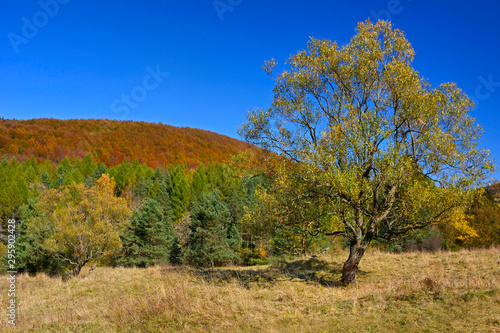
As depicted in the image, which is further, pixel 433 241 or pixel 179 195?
pixel 179 195

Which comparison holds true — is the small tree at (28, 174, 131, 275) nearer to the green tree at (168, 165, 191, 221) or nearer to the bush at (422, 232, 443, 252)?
the bush at (422, 232, 443, 252)

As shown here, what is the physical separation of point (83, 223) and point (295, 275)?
22.2m

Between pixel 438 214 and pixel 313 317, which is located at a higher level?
pixel 438 214

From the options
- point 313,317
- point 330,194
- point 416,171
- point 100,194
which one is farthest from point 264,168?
point 100,194

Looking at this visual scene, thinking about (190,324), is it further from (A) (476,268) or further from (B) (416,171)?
(A) (476,268)

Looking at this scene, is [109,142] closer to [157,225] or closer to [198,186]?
[198,186]

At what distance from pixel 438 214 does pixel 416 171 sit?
205cm

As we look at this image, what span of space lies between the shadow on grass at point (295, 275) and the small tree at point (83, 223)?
13.9 meters

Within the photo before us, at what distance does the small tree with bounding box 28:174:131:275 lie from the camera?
28203 mm

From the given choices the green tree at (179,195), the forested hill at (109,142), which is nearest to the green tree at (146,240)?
the green tree at (179,195)

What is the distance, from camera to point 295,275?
692 inches

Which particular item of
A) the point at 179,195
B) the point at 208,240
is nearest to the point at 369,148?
the point at 208,240

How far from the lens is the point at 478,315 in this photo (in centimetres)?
816

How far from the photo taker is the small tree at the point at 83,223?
28203 mm
